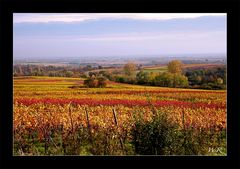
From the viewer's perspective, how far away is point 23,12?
3896 millimetres

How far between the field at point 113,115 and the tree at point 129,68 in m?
0.10

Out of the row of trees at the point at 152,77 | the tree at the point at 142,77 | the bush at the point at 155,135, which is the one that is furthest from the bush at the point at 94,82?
the bush at the point at 155,135

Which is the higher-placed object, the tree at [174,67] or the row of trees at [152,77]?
the tree at [174,67]

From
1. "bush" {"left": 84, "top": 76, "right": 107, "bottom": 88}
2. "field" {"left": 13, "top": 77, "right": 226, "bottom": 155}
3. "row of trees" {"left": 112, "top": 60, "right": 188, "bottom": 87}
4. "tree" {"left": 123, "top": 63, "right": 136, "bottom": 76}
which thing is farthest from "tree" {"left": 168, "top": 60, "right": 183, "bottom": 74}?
"bush" {"left": 84, "top": 76, "right": 107, "bottom": 88}

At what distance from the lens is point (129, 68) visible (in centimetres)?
402

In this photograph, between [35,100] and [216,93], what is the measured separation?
4.78 feet

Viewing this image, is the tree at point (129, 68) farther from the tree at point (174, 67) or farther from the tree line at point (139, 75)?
the tree at point (174, 67)
